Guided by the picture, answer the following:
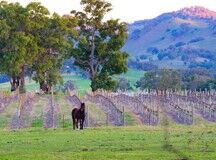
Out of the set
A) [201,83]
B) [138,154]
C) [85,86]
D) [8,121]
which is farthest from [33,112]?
[85,86]

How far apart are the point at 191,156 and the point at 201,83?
98670 millimetres

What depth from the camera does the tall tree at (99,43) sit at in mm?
106062

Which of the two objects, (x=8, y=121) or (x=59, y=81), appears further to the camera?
(x=59, y=81)

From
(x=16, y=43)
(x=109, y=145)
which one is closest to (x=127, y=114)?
(x=109, y=145)

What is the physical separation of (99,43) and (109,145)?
7980 cm

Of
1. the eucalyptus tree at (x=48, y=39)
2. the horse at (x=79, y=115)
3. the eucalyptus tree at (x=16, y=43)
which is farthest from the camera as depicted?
the eucalyptus tree at (x=48, y=39)

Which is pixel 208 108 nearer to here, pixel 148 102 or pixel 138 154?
pixel 148 102

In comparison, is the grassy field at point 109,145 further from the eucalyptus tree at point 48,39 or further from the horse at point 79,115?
the eucalyptus tree at point 48,39

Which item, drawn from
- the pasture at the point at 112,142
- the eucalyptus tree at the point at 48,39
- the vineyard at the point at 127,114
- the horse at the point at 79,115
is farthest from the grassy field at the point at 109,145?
the eucalyptus tree at the point at 48,39

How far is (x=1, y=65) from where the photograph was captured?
104188mm

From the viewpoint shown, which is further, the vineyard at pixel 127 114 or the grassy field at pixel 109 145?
the vineyard at pixel 127 114

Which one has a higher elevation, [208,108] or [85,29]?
[85,29]

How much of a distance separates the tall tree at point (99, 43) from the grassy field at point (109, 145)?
229 ft

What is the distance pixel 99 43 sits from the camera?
107250mm
